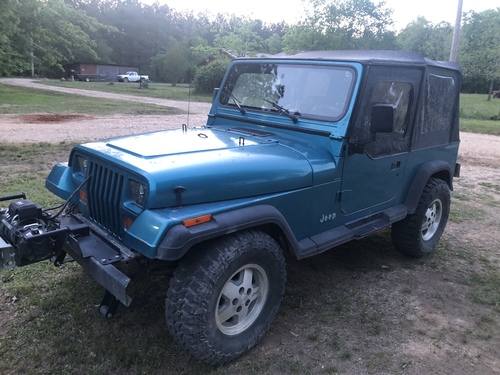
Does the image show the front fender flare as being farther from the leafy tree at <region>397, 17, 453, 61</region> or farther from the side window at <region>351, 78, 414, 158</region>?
the leafy tree at <region>397, 17, 453, 61</region>

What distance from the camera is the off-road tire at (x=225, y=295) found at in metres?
2.70

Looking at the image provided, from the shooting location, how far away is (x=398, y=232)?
4.69 m

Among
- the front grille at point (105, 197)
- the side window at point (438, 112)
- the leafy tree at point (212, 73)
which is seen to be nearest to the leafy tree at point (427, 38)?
the leafy tree at point (212, 73)

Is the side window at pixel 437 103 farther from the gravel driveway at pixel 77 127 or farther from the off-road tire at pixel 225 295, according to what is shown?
the gravel driveway at pixel 77 127

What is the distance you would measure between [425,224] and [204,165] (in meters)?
2.98

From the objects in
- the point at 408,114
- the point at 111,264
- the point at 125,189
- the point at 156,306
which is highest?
the point at 408,114

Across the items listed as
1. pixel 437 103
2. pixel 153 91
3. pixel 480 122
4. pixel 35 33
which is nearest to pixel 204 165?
pixel 437 103

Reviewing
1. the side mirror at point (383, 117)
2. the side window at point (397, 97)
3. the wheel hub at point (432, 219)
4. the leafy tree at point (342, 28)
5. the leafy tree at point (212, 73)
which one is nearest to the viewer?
the side mirror at point (383, 117)

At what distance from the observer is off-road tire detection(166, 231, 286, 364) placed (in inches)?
106

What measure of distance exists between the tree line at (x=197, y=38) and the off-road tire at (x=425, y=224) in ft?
9.41

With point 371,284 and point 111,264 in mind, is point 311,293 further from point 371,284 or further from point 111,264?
point 111,264

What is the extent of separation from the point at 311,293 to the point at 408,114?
192cm

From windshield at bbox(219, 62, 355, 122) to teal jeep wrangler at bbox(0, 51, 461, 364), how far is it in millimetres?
11

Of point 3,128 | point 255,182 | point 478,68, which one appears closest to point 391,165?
point 255,182
